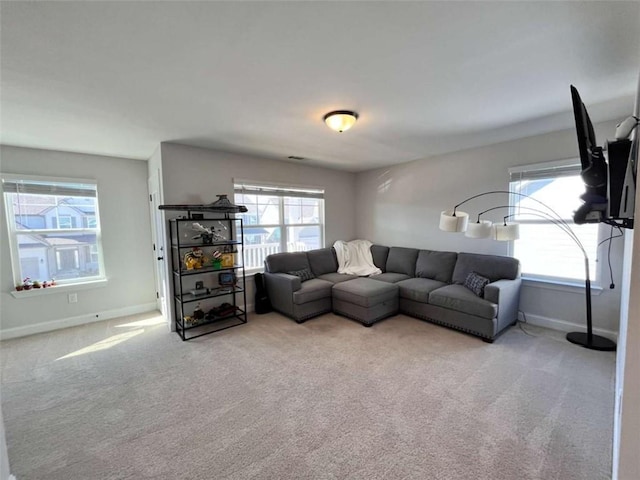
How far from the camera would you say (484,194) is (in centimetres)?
374

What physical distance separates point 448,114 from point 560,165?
5.62ft

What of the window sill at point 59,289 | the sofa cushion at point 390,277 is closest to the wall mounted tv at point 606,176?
the sofa cushion at point 390,277

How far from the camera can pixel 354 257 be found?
486 centimetres

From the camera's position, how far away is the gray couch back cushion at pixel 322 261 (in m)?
4.48

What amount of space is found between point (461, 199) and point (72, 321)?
5825mm

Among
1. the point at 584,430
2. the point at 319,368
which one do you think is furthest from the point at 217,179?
the point at 584,430

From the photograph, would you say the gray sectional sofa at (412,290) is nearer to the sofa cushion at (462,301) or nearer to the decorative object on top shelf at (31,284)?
the sofa cushion at (462,301)

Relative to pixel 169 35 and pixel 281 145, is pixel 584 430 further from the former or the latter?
pixel 281 145

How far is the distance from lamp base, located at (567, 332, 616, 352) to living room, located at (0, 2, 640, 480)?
0.41ft

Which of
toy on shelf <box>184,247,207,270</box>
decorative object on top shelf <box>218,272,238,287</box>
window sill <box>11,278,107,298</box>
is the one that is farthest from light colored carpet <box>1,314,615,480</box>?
toy on shelf <box>184,247,207,270</box>

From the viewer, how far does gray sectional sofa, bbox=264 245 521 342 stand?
3041mm

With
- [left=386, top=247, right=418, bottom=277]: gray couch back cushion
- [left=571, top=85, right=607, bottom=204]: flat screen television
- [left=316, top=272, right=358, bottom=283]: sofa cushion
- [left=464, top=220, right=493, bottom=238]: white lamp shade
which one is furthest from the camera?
[left=386, top=247, right=418, bottom=277]: gray couch back cushion

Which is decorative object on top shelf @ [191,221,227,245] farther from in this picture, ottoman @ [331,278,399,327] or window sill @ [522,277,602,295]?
window sill @ [522,277,602,295]

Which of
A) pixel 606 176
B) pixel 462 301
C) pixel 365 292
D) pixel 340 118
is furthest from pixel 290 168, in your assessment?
pixel 606 176
